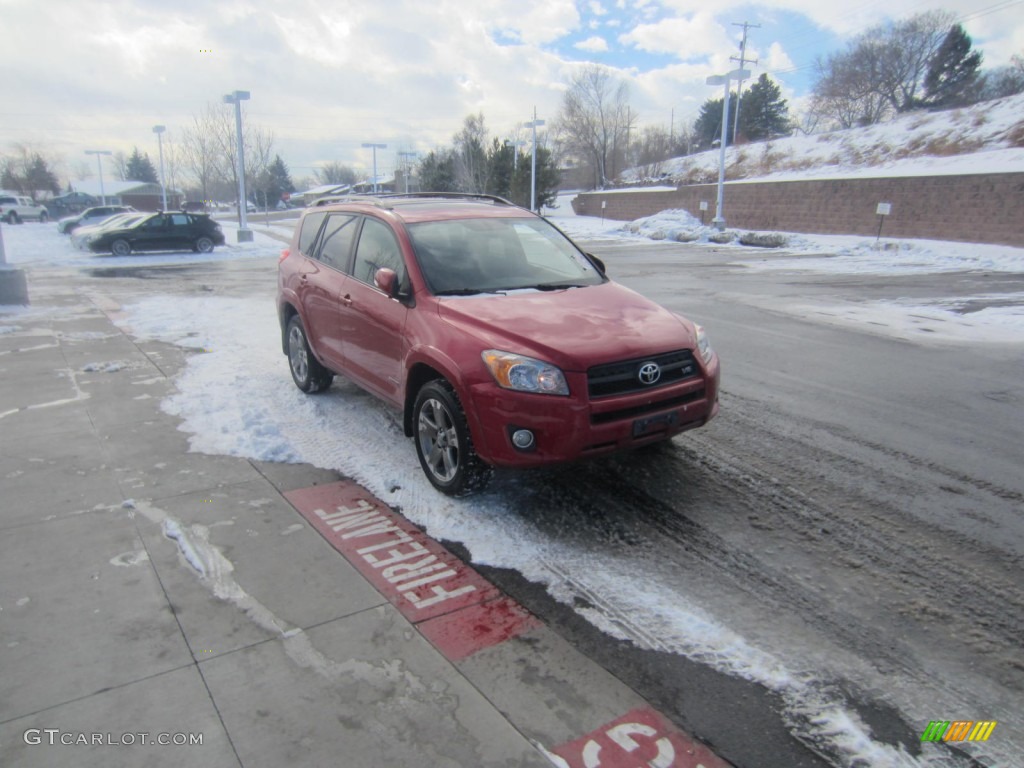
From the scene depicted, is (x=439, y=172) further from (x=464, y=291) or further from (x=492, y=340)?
(x=492, y=340)

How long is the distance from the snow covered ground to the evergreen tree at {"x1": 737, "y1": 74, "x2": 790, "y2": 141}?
6883 cm

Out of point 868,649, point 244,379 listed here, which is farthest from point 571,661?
point 244,379

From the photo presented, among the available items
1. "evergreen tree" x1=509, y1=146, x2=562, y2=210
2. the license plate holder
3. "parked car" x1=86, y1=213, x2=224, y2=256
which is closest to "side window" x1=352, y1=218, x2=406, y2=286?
the license plate holder

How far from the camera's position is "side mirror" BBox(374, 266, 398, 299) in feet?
15.4

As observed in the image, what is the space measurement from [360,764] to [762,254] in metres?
24.7

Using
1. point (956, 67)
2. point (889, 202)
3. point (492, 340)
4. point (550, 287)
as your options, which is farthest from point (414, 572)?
point (956, 67)

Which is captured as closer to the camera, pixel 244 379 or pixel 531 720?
pixel 531 720

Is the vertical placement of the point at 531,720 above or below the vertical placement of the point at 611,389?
below

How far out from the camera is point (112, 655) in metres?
2.88

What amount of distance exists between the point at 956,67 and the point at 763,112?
65.5 feet

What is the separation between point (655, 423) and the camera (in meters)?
4.10

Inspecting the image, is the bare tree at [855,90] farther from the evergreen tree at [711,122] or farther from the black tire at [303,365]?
the black tire at [303,365]

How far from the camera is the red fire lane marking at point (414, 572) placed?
311 centimetres

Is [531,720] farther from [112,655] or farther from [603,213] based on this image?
[603,213]
